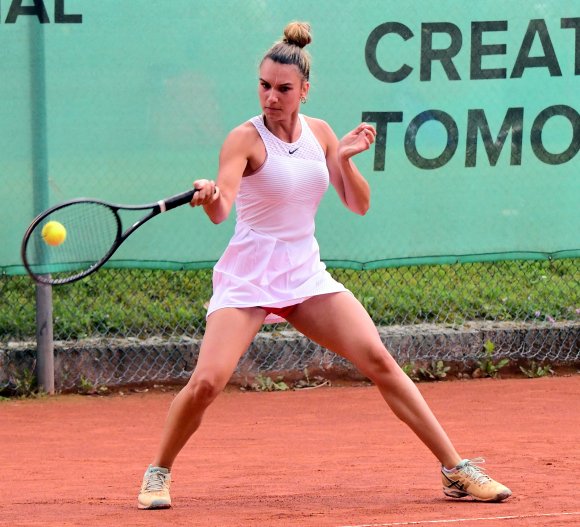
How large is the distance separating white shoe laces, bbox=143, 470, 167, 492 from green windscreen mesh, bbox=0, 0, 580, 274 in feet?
8.46

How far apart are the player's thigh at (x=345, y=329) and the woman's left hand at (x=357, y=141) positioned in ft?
1.59

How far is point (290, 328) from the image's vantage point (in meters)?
7.33

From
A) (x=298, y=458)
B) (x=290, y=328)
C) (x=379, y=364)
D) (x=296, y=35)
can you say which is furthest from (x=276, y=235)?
(x=290, y=328)

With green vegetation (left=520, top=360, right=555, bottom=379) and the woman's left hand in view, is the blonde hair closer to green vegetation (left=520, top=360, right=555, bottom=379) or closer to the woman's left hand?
the woman's left hand

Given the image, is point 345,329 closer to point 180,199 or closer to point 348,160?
point 348,160

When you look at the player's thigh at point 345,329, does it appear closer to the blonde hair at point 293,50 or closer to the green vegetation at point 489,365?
the blonde hair at point 293,50

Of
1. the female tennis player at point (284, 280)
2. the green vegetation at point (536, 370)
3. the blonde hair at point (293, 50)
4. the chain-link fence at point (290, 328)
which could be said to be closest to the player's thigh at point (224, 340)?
the female tennis player at point (284, 280)

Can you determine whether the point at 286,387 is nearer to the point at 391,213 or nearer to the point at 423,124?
the point at 391,213

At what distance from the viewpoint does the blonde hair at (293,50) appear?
431 centimetres

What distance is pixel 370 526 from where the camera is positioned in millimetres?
3953

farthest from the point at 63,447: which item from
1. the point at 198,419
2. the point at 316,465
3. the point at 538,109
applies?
the point at 538,109

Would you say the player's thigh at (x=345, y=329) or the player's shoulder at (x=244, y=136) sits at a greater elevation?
the player's shoulder at (x=244, y=136)

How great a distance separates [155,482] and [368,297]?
11.1ft

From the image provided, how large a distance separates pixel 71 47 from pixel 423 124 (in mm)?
1969
